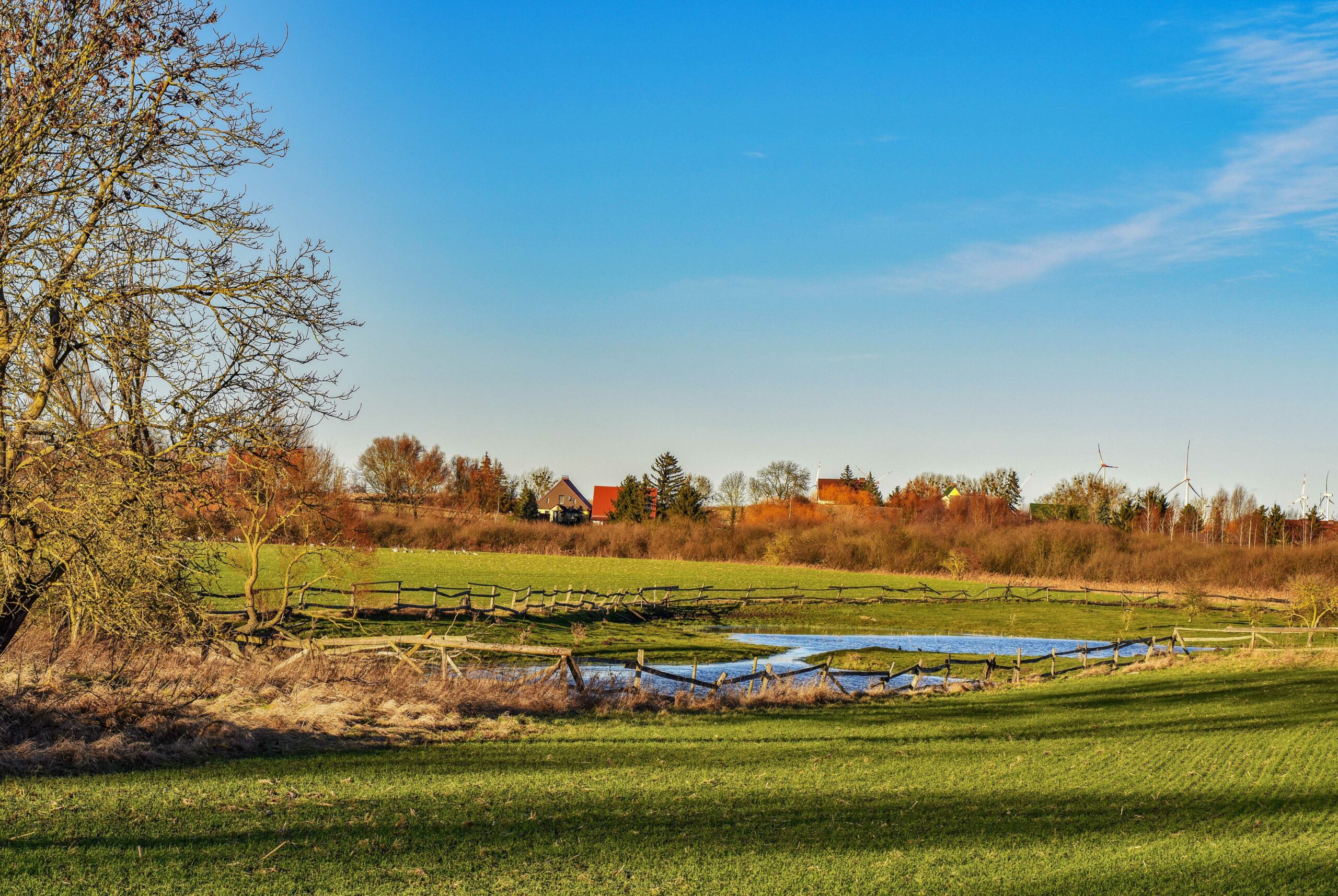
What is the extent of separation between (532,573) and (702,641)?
94.2 feet

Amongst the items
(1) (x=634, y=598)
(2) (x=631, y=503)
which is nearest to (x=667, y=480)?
(2) (x=631, y=503)

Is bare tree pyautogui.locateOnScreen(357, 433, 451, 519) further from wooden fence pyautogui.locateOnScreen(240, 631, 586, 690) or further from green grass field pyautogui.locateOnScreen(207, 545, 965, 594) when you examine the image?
wooden fence pyautogui.locateOnScreen(240, 631, 586, 690)

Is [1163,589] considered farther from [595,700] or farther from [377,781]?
[377,781]

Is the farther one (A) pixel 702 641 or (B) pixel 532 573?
(B) pixel 532 573

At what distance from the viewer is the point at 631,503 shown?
350 ft

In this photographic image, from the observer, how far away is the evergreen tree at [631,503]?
346 ft

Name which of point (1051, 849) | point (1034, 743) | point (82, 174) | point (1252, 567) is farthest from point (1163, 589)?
point (82, 174)

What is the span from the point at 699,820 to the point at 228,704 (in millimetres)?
7059

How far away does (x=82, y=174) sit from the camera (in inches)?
471

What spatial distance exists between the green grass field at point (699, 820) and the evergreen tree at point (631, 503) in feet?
294

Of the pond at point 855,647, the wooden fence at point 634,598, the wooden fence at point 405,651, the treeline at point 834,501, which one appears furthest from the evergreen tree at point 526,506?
the wooden fence at point 405,651

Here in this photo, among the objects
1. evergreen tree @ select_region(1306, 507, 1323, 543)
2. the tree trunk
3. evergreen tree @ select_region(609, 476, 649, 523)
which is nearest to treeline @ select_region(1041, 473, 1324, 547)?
evergreen tree @ select_region(1306, 507, 1323, 543)

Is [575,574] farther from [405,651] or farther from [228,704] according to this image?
[228,704]

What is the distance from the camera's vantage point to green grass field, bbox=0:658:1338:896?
26.3 feet
